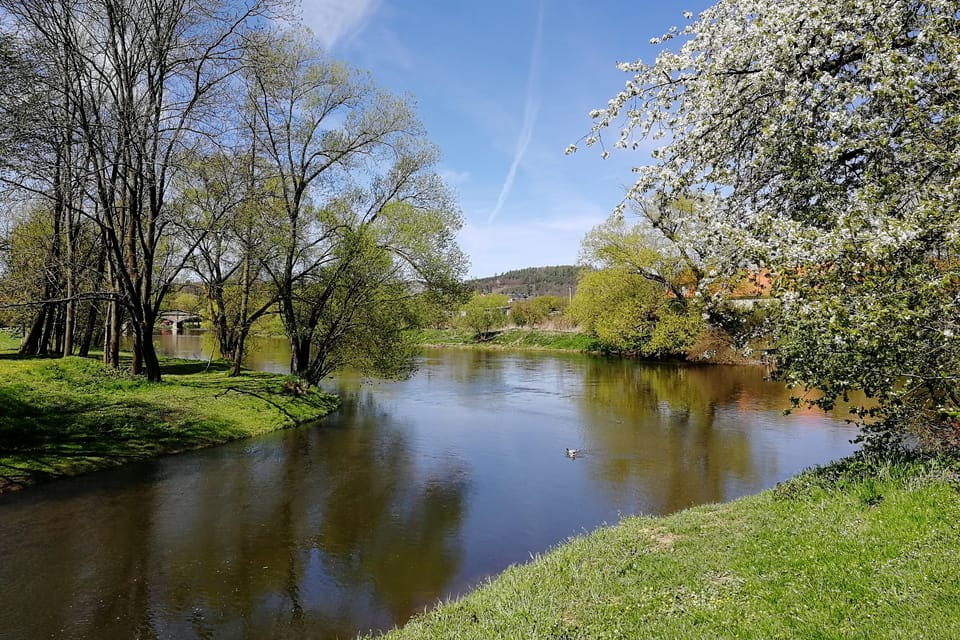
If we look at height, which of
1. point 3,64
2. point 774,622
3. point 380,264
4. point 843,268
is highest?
point 3,64

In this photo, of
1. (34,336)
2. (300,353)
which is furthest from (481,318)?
(34,336)

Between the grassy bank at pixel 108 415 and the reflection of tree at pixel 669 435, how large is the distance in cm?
1121

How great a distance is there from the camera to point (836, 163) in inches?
248

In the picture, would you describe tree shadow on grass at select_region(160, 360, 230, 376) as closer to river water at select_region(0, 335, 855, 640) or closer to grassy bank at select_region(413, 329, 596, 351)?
river water at select_region(0, 335, 855, 640)

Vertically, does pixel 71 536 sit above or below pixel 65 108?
below

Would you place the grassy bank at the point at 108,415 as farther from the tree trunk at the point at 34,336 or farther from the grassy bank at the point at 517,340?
the grassy bank at the point at 517,340

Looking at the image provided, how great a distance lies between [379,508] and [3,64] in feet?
34.5

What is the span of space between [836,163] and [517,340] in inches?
2395

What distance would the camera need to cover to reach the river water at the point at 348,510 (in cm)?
807

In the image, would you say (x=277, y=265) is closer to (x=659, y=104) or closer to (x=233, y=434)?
(x=233, y=434)

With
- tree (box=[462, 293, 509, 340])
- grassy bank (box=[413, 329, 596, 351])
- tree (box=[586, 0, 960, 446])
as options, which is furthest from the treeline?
tree (box=[462, 293, 509, 340])

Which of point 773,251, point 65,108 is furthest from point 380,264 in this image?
point 773,251

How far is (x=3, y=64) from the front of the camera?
9711 mm

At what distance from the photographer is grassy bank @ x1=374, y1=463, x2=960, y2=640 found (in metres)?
4.34
